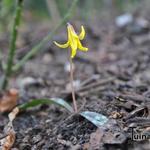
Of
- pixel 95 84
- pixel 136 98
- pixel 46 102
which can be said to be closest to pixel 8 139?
pixel 46 102

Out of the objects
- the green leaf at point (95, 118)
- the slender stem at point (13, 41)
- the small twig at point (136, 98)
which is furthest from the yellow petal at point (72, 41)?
the slender stem at point (13, 41)

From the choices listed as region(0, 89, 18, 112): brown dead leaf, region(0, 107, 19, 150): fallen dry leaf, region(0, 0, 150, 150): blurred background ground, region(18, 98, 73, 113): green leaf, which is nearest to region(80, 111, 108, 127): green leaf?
region(0, 0, 150, 150): blurred background ground

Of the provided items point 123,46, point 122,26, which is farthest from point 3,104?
point 122,26

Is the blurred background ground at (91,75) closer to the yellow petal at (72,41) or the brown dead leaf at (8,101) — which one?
the brown dead leaf at (8,101)

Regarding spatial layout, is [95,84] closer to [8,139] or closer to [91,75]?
[91,75]

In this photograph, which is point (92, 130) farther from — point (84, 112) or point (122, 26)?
point (122, 26)

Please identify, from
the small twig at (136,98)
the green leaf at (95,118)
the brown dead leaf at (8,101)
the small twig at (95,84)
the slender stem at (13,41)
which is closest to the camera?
the green leaf at (95,118)

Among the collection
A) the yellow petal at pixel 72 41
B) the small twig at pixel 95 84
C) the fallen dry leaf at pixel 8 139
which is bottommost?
the fallen dry leaf at pixel 8 139
